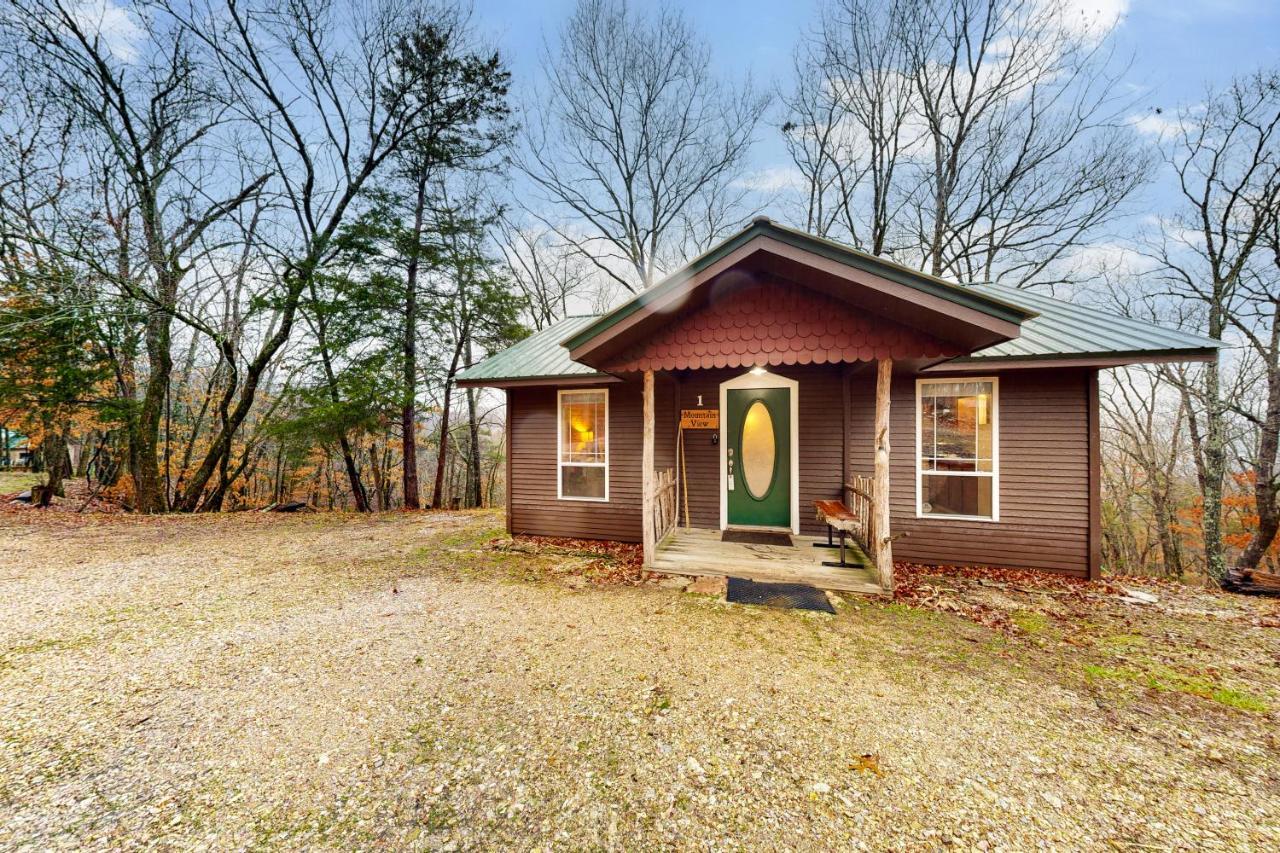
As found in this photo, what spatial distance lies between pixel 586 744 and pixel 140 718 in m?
2.82

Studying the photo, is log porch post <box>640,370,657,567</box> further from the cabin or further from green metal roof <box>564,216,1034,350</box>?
green metal roof <box>564,216,1034,350</box>

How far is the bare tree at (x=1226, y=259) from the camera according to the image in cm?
943

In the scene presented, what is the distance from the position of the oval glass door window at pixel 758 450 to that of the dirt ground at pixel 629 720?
2.37 m

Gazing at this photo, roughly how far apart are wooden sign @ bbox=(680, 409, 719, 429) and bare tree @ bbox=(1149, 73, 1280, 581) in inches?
434

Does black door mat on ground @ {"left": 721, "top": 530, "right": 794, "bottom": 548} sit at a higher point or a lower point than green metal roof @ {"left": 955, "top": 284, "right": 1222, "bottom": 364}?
lower

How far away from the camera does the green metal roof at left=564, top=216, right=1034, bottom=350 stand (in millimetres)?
3817

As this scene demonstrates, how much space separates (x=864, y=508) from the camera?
215 inches

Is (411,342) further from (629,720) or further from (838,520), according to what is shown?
(629,720)

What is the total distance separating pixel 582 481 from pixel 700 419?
2293 millimetres

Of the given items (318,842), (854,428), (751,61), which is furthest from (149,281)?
(751,61)

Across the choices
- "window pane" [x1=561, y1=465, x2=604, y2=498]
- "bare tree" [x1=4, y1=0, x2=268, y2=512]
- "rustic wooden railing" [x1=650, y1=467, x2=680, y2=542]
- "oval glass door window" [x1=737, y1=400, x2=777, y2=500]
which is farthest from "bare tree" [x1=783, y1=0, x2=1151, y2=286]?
"bare tree" [x1=4, y1=0, x2=268, y2=512]

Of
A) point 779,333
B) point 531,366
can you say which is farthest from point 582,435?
point 779,333

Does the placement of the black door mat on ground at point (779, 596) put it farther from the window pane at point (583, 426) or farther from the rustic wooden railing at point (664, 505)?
the window pane at point (583, 426)

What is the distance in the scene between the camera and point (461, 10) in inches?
454
